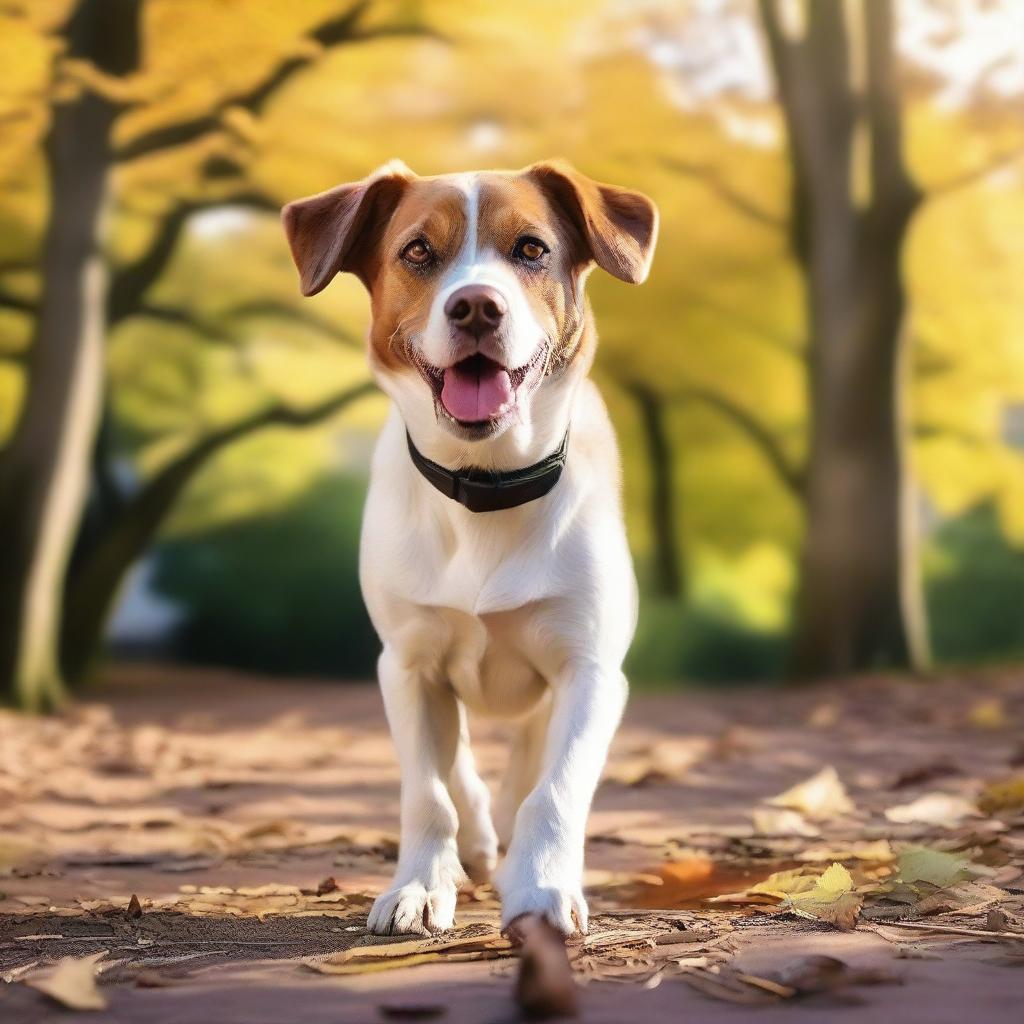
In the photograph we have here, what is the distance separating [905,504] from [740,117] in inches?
158

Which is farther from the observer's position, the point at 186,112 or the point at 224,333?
the point at 224,333

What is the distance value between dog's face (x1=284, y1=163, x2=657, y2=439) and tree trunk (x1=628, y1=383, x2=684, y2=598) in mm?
10431

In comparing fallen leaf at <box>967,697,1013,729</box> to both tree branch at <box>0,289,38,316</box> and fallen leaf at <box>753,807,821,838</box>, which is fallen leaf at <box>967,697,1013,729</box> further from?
tree branch at <box>0,289,38,316</box>

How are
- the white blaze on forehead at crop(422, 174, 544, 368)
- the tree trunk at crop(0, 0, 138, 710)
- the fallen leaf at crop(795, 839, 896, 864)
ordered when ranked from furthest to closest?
the tree trunk at crop(0, 0, 138, 710) < the fallen leaf at crop(795, 839, 896, 864) < the white blaze on forehead at crop(422, 174, 544, 368)

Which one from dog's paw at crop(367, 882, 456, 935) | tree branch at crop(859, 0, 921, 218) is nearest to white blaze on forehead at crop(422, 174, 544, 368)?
dog's paw at crop(367, 882, 456, 935)

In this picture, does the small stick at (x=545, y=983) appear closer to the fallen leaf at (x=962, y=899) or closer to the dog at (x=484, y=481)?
the dog at (x=484, y=481)

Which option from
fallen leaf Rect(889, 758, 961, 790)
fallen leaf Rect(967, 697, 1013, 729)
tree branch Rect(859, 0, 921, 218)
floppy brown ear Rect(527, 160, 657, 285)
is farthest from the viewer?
tree branch Rect(859, 0, 921, 218)

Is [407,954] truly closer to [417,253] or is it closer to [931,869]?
[931,869]

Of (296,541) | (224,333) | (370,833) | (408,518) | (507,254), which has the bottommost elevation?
(370,833)

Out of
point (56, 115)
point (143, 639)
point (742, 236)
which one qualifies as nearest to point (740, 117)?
point (742, 236)

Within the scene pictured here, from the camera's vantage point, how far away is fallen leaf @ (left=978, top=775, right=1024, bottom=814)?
13.6 ft

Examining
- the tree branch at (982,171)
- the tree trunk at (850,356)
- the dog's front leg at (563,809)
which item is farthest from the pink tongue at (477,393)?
the tree branch at (982,171)

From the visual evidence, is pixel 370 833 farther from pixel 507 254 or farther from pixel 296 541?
pixel 296 541

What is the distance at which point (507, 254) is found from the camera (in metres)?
3.23
